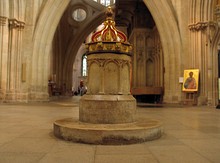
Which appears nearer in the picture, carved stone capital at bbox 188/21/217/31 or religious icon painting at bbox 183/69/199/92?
religious icon painting at bbox 183/69/199/92

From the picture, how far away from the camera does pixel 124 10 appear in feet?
83.2

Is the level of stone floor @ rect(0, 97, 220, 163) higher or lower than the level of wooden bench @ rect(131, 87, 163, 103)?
lower

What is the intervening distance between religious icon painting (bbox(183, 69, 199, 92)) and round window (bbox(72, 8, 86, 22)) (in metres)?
19.9

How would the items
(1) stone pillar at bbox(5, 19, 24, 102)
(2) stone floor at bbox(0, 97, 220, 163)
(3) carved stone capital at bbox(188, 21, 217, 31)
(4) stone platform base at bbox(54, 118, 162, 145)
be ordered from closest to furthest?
(2) stone floor at bbox(0, 97, 220, 163) → (4) stone platform base at bbox(54, 118, 162, 145) → (3) carved stone capital at bbox(188, 21, 217, 31) → (1) stone pillar at bbox(5, 19, 24, 102)

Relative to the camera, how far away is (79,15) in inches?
1303

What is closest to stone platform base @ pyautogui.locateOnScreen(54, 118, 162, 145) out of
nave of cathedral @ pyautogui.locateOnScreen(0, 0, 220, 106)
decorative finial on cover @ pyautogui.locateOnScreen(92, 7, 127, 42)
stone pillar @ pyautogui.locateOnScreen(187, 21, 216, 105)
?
decorative finial on cover @ pyautogui.locateOnScreen(92, 7, 127, 42)

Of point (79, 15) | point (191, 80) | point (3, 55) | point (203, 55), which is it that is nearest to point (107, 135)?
point (191, 80)

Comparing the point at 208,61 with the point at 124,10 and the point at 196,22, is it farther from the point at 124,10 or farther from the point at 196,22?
the point at 124,10

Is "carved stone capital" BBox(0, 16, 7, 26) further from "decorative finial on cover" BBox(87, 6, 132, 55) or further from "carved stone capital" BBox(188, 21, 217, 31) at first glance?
"decorative finial on cover" BBox(87, 6, 132, 55)

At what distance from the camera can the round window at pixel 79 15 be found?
1300 inches

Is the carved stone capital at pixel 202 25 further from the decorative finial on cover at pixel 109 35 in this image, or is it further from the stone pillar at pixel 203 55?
the decorative finial on cover at pixel 109 35

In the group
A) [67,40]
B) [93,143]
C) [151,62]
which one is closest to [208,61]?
[151,62]

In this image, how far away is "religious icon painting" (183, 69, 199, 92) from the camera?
15930 millimetres

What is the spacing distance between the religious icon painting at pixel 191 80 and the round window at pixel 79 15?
1990cm
